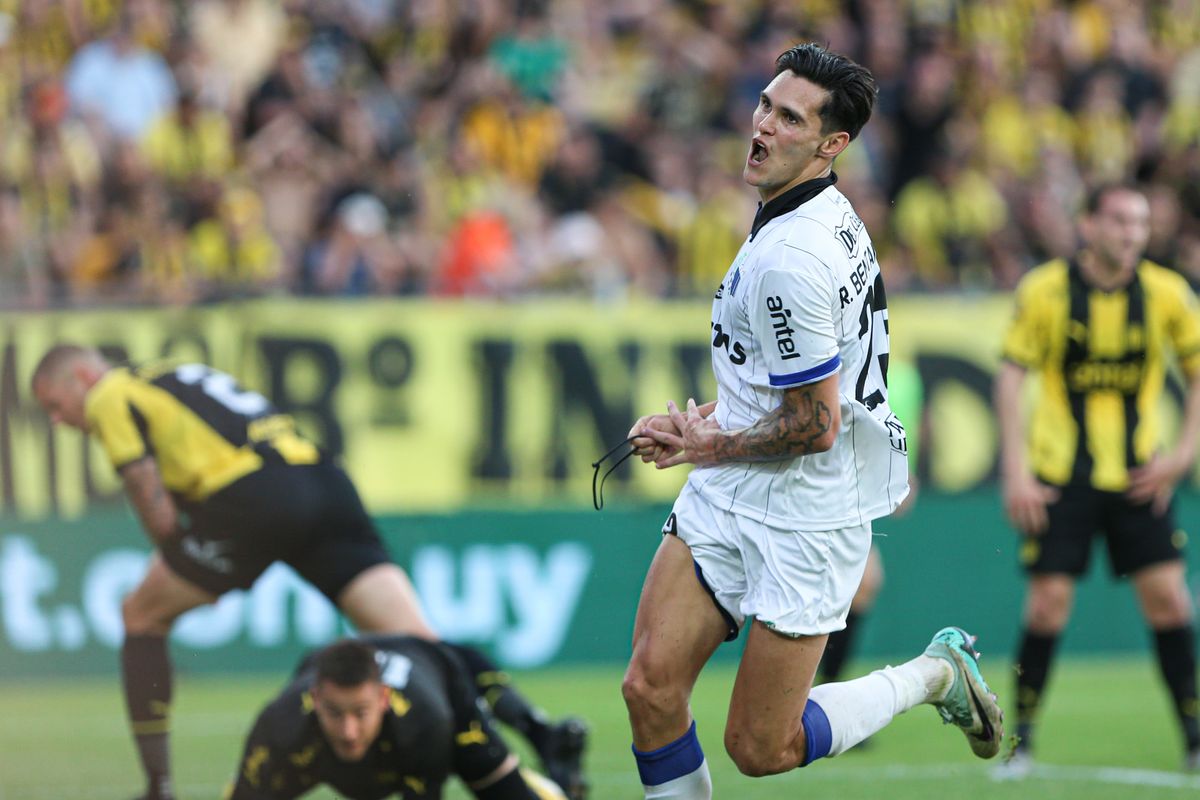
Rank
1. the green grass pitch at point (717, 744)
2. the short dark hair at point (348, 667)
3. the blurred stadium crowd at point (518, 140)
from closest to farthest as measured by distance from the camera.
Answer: the short dark hair at point (348, 667) < the green grass pitch at point (717, 744) < the blurred stadium crowd at point (518, 140)

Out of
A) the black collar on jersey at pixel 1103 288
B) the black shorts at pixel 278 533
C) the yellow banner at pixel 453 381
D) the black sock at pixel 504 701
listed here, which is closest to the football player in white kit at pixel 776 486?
the black sock at pixel 504 701

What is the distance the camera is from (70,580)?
12.1m

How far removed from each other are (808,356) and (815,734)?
47.9 inches

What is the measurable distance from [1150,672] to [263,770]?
8.14 meters

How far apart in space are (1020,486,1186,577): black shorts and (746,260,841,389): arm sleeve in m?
3.89

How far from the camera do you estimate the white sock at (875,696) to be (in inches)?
229

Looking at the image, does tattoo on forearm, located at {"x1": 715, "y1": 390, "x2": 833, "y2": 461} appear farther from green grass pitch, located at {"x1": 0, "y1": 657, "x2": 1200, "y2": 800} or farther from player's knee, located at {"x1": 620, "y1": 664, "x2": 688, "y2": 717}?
green grass pitch, located at {"x1": 0, "y1": 657, "x2": 1200, "y2": 800}

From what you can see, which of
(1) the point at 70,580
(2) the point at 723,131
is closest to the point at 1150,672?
(2) the point at 723,131

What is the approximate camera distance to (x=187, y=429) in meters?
8.60

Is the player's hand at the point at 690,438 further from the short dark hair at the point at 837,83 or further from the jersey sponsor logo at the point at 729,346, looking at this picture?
the short dark hair at the point at 837,83

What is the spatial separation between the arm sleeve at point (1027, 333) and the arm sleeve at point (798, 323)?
392cm

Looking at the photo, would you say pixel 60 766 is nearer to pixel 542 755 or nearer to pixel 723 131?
pixel 542 755

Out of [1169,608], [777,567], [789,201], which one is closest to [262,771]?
[777,567]

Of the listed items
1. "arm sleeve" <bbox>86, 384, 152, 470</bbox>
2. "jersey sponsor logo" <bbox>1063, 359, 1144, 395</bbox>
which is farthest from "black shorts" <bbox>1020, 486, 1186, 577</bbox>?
"arm sleeve" <bbox>86, 384, 152, 470</bbox>
